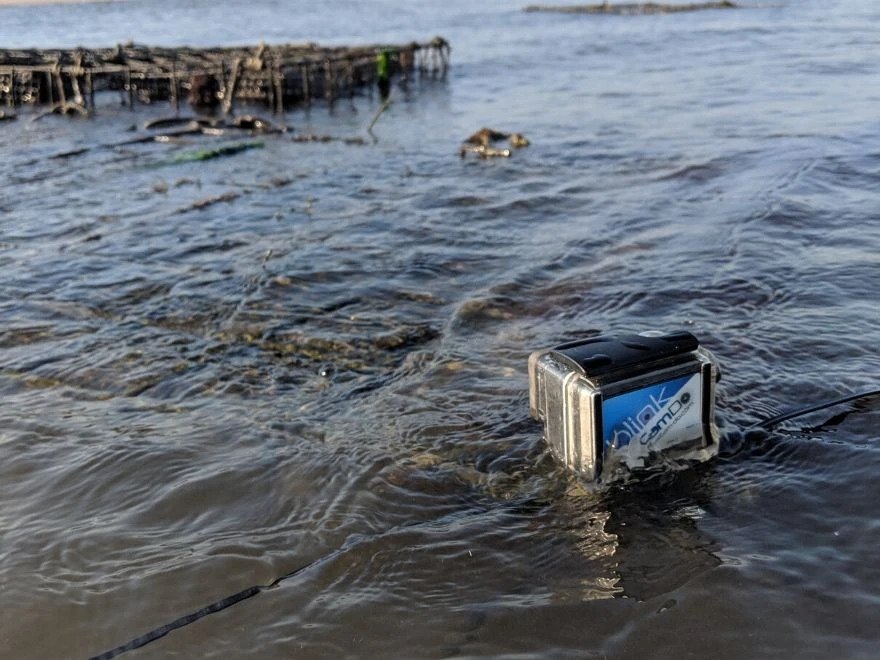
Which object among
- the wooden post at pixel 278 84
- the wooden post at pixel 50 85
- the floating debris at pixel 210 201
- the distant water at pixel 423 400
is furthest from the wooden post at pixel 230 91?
the floating debris at pixel 210 201

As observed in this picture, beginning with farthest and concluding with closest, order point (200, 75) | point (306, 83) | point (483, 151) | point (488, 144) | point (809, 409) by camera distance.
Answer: point (200, 75) → point (306, 83) → point (488, 144) → point (483, 151) → point (809, 409)

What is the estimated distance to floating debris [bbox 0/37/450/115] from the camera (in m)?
23.2

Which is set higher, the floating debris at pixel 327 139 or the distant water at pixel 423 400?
the floating debris at pixel 327 139

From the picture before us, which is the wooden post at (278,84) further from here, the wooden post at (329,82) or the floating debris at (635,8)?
the floating debris at (635,8)

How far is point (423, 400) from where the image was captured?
590 centimetres

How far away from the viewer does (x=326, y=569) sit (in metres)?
4.10

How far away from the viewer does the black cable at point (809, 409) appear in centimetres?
507

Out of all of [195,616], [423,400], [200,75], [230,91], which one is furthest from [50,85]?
[195,616]

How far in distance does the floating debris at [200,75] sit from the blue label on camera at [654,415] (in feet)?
63.1

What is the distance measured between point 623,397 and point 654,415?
23cm

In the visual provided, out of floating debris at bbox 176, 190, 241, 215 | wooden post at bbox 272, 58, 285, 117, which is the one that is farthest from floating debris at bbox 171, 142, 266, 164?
wooden post at bbox 272, 58, 285, 117

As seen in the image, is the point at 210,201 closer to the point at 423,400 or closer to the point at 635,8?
the point at 423,400

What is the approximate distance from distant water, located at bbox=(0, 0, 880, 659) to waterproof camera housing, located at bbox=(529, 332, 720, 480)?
28 cm

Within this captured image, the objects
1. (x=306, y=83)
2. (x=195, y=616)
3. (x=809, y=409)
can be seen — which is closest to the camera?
(x=195, y=616)
